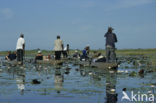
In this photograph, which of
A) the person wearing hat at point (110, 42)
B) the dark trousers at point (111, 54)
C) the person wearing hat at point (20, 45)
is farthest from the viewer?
the person wearing hat at point (20, 45)

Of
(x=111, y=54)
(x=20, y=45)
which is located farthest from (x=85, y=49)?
(x=111, y=54)

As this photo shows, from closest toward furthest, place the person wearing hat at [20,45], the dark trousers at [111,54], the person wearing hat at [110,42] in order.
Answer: the person wearing hat at [110,42] < the dark trousers at [111,54] < the person wearing hat at [20,45]

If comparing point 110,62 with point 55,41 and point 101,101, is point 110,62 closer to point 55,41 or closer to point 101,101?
point 55,41

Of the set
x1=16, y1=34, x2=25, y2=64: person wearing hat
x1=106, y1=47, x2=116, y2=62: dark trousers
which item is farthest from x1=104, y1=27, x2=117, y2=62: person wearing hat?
x1=16, y1=34, x2=25, y2=64: person wearing hat

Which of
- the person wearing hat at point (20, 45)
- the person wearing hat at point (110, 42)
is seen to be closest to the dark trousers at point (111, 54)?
the person wearing hat at point (110, 42)

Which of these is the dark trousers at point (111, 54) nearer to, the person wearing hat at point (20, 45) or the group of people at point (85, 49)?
the group of people at point (85, 49)

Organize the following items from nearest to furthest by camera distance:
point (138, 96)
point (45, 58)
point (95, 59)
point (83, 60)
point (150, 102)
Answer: point (150, 102) → point (138, 96) → point (95, 59) → point (83, 60) → point (45, 58)

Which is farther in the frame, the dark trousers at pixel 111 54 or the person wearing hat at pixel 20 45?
the person wearing hat at pixel 20 45

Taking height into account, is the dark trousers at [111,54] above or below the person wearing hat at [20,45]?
below

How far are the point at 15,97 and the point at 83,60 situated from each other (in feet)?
66.7

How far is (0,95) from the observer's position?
11.4m

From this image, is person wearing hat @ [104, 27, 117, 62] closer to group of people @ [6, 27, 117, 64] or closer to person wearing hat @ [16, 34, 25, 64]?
group of people @ [6, 27, 117, 64]

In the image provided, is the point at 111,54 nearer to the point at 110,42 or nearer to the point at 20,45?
the point at 110,42

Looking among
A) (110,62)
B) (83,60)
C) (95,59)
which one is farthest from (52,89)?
(83,60)
